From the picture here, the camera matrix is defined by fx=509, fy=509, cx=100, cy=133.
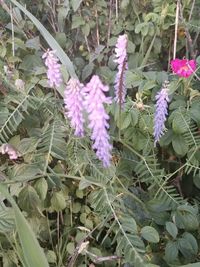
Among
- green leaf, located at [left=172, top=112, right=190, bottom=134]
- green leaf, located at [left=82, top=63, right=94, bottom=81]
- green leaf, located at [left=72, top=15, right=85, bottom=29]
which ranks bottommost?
green leaf, located at [left=172, top=112, right=190, bottom=134]

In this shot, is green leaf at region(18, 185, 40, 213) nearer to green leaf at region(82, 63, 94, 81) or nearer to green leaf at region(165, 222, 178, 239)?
green leaf at region(165, 222, 178, 239)

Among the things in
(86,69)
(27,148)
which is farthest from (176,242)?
(86,69)

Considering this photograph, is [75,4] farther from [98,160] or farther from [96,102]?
[96,102]

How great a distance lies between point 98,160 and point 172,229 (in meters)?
0.22

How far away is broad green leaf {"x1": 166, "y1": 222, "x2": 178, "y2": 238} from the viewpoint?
1.12m

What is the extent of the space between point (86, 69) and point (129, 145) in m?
0.40

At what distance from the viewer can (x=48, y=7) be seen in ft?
6.02

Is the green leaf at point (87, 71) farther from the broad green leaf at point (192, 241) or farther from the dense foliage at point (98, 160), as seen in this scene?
the broad green leaf at point (192, 241)

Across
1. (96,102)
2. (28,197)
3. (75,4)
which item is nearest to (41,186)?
(28,197)

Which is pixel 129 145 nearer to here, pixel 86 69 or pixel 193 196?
pixel 193 196

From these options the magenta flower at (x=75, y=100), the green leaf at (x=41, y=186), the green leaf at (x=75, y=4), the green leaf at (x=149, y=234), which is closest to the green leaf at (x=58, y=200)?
the green leaf at (x=41, y=186)

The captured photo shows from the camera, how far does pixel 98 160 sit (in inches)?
44.8

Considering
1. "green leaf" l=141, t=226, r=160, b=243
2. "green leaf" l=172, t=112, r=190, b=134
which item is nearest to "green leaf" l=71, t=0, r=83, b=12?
"green leaf" l=172, t=112, r=190, b=134

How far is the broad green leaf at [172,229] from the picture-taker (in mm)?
1124
